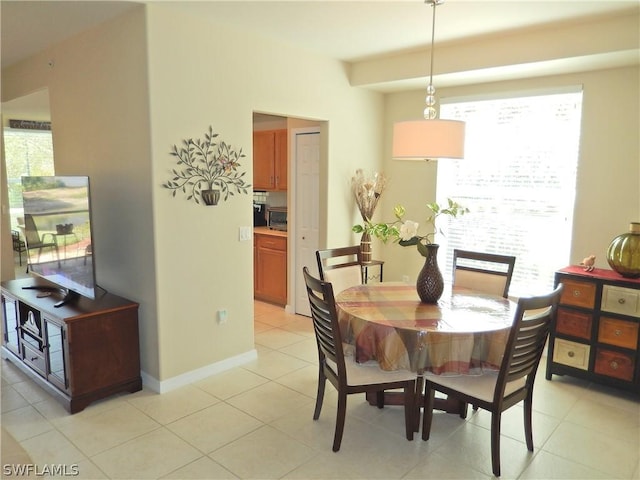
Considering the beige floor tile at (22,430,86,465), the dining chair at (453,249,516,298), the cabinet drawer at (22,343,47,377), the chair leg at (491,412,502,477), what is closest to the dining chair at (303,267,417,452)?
the chair leg at (491,412,502,477)

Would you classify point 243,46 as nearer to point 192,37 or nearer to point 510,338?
point 192,37

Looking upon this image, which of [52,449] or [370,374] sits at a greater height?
[370,374]

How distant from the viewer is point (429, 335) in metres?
2.46

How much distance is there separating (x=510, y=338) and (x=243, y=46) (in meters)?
2.86

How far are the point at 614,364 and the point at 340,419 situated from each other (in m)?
2.15

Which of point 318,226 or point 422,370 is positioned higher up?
point 318,226

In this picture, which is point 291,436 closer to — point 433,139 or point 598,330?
point 433,139

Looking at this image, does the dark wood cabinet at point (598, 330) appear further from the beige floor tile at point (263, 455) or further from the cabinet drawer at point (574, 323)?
the beige floor tile at point (263, 455)

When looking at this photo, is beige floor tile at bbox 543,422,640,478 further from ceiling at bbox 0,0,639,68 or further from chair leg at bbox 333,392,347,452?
ceiling at bbox 0,0,639,68

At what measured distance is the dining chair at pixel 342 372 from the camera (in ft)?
8.25

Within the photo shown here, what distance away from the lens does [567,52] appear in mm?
3391

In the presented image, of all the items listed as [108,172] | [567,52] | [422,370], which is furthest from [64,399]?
[567,52]

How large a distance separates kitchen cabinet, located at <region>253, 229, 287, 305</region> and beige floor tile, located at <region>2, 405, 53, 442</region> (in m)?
2.82

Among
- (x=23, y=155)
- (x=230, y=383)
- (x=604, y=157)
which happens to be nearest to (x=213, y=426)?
(x=230, y=383)
